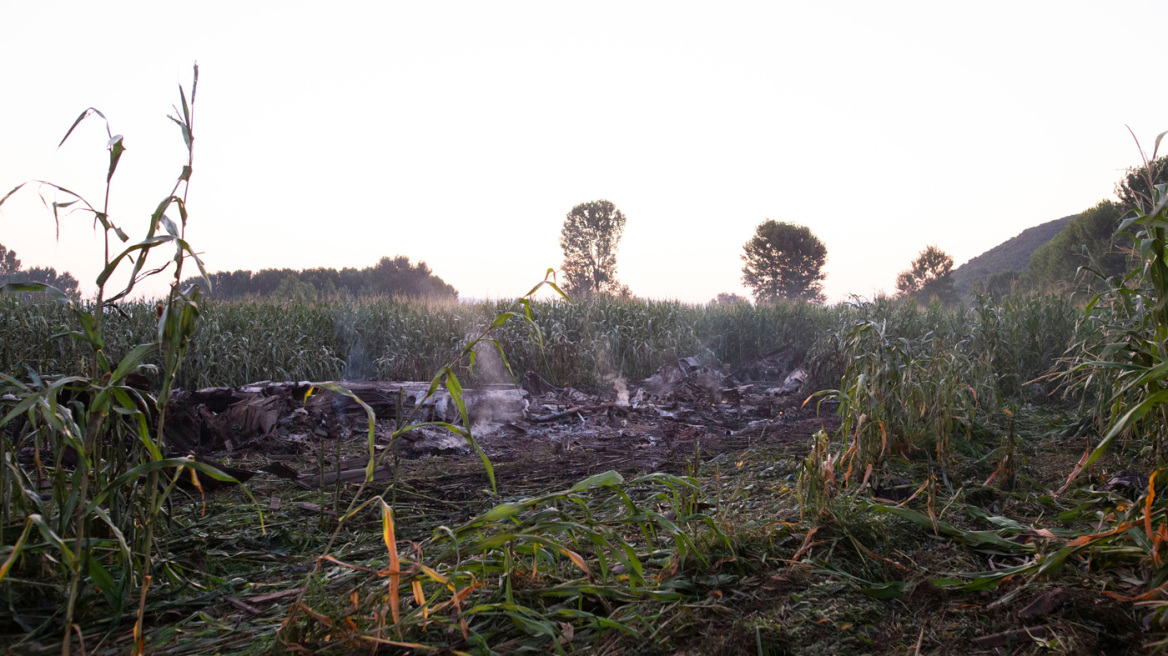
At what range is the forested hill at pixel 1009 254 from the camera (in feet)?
165

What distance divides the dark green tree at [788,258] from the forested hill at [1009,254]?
1388 cm

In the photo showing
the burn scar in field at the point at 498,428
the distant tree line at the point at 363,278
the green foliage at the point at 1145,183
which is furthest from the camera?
the distant tree line at the point at 363,278

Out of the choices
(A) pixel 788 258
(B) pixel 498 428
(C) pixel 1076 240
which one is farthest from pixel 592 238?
(B) pixel 498 428

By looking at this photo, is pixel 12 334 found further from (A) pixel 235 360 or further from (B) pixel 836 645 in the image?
(B) pixel 836 645

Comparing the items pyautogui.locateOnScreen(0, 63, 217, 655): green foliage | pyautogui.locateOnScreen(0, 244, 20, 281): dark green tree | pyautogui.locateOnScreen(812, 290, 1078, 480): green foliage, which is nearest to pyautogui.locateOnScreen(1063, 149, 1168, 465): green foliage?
pyautogui.locateOnScreen(812, 290, 1078, 480): green foliage

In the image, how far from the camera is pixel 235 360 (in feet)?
28.4

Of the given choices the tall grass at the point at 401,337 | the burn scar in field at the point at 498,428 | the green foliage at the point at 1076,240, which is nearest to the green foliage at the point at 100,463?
the burn scar in field at the point at 498,428

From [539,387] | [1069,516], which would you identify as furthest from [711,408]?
[1069,516]

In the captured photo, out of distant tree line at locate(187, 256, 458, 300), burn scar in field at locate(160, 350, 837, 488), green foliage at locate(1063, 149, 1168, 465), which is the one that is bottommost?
burn scar in field at locate(160, 350, 837, 488)

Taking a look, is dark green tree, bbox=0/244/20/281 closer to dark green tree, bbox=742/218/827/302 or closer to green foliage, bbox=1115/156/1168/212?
dark green tree, bbox=742/218/827/302

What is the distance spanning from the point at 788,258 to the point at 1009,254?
23.1 m

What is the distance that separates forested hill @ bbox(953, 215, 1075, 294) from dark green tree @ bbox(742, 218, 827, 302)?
45.5 feet

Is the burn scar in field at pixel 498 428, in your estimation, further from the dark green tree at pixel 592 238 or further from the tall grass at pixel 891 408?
the dark green tree at pixel 592 238

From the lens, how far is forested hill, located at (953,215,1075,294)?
50344 millimetres
